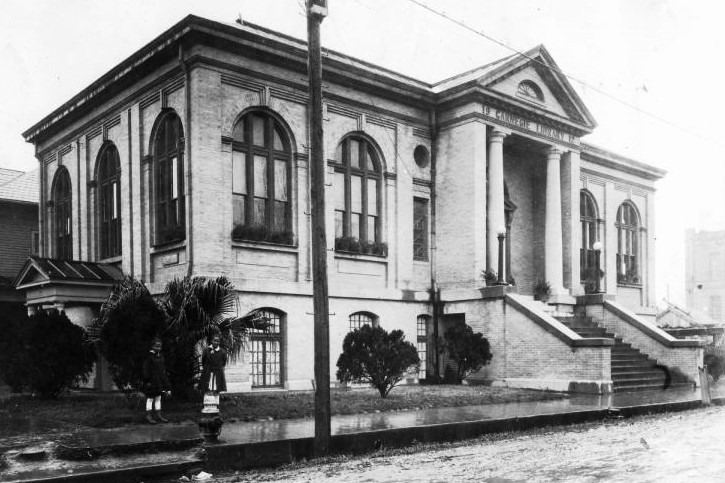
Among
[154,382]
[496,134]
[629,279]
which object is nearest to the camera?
[154,382]

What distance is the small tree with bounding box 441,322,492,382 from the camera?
23016mm

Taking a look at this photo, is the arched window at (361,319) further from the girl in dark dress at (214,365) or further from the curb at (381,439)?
the curb at (381,439)

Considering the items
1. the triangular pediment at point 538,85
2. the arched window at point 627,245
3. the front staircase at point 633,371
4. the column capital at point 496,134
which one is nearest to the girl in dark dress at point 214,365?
the front staircase at point 633,371

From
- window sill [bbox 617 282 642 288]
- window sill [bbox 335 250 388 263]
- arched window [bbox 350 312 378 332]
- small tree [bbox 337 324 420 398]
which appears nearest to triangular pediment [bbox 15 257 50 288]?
window sill [bbox 335 250 388 263]

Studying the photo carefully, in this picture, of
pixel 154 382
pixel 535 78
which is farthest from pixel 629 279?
pixel 154 382

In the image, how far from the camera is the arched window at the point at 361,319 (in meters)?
23.9

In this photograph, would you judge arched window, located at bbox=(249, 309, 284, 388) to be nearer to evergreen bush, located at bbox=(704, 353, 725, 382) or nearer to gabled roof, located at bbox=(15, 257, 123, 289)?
gabled roof, located at bbox=(15, 257, 123, 289)

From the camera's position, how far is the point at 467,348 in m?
23.1

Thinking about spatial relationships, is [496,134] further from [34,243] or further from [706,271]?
[706,271]

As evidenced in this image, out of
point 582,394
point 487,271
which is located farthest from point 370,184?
point 582,394

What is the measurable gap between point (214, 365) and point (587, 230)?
22862 millimetres

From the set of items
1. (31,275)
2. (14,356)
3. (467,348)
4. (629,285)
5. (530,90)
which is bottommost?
(467,348)

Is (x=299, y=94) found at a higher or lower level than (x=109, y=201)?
higher

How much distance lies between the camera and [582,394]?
2109 cm
